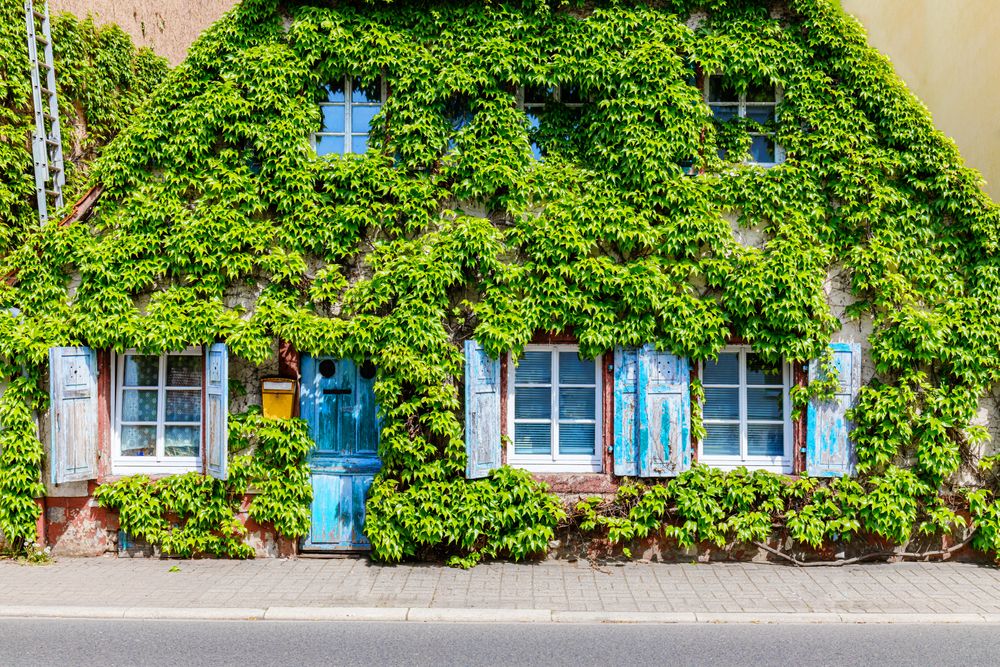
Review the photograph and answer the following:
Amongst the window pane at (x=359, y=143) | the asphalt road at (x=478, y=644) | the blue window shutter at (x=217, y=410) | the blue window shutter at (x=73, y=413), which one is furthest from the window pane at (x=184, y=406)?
the window pane at (x=359, y=143)

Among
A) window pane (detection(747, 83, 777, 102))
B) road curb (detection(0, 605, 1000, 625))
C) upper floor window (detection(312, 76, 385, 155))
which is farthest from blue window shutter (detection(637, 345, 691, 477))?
upper floor window (detection(312, 76, 385, 155))

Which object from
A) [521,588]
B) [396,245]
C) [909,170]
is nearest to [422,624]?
[521,588]

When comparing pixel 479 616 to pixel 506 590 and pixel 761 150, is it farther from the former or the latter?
pixel 761 150

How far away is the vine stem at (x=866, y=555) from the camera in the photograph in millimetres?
7602

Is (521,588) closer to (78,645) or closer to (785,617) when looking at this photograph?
(785,617)

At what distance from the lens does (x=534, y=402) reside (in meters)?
7.95

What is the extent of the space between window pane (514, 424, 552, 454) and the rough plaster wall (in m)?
7.47

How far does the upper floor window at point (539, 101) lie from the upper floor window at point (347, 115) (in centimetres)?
168

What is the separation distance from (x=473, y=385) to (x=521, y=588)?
84.3 inches

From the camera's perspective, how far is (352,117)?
8125 mm

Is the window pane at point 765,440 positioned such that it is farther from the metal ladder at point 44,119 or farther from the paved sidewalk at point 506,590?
the metal ladder at point 44,119

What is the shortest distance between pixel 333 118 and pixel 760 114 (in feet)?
16.5

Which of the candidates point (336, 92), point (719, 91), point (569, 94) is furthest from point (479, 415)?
point (719, 91)

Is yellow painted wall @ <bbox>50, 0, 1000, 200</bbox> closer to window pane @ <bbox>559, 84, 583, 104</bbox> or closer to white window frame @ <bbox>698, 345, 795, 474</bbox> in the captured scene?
white window frame @ <bbox>698, 345, 795, 474</bbox>
